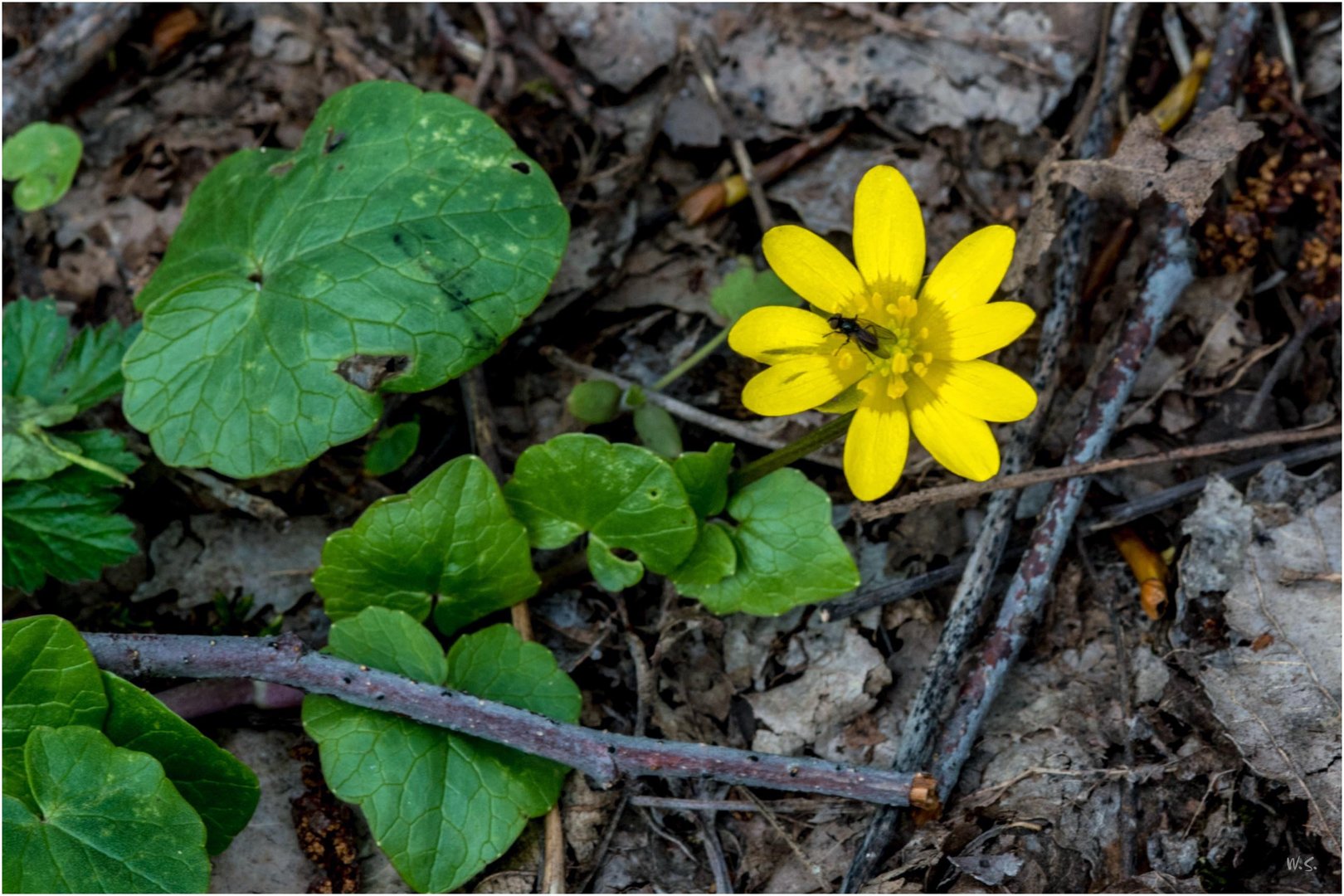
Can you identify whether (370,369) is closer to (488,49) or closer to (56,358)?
(56,358)

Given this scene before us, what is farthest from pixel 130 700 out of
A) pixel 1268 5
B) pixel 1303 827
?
pixel 1268 5

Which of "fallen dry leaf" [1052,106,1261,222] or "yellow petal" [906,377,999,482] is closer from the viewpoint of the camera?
"yellow petal" [906,377,999,482]

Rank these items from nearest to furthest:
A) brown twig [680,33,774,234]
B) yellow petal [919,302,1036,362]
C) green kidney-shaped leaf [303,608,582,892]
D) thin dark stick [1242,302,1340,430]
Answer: yellow petal [919,302,1036,362]
green kidney-shaped leaf [303,608,582,892]
thin dark stick [1242,302,1340,430]
brown twig [680,33,774,234]

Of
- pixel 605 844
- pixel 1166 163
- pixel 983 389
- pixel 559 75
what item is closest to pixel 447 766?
pixel 605 844

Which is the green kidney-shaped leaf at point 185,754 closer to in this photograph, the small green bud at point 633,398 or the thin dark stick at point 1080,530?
the small green bud at point 633,398

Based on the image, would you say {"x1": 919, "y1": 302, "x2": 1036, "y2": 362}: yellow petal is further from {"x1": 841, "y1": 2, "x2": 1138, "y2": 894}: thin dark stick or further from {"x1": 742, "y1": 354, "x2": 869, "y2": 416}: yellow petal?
{"x1": 841, "y1": 2, "x2": 1138, "y2": 894}: thin dark stick

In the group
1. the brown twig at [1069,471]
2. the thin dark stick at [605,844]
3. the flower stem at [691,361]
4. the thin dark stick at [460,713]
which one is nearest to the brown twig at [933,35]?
the flower stem at [691,361]

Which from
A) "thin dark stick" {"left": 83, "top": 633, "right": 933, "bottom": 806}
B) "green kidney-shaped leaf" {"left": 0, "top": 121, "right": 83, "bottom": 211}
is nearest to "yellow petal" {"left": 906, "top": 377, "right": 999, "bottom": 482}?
"thin dark stick" {"left": 83, "top": 633, "right": 933, "bottom": 806}
